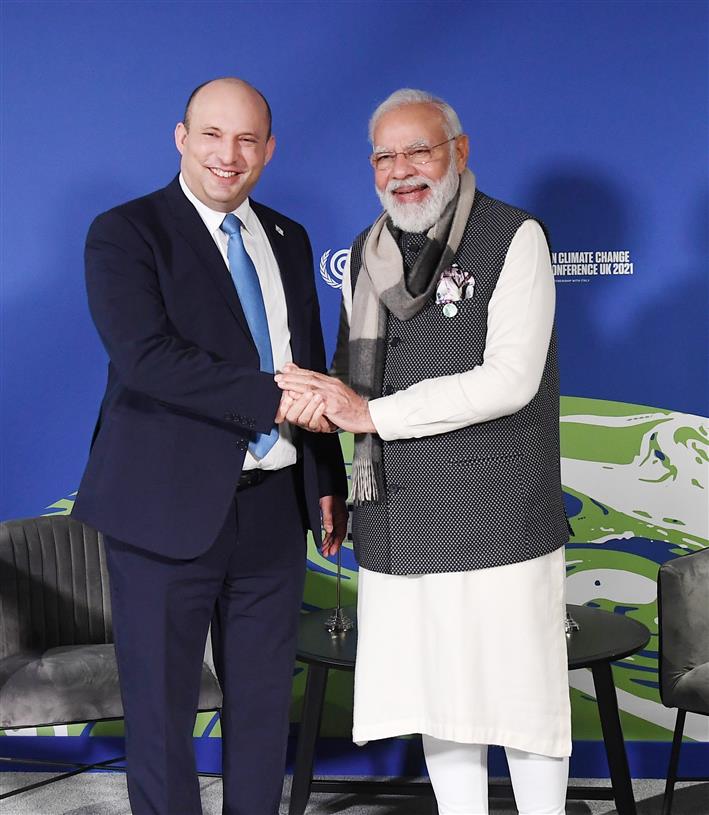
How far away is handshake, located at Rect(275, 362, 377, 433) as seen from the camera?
7.66 ft

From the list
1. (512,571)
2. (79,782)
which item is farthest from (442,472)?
(79,782)

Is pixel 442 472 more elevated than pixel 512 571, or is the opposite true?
pixel 442 472

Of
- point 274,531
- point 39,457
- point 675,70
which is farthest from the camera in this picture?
point 39,457

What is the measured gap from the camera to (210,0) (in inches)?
143

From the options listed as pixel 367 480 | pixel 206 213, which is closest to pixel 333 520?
pixel 367 480

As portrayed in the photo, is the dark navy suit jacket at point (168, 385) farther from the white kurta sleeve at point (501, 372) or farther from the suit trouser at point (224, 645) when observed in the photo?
the white kurta sleeve at point (501, 372)

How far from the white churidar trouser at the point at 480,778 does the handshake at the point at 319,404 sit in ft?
2.37

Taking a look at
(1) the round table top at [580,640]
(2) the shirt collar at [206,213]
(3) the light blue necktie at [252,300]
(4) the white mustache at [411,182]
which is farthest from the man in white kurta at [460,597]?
(1) the round table top at [580,640]

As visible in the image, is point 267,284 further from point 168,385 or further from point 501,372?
point 501,372

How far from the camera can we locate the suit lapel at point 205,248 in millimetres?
2400

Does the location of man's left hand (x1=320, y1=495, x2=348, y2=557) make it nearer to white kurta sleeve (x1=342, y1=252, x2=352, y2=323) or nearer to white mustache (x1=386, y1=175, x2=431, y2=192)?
white kurta sleeve (x1=342, y1=252, x2=352, y2=323)

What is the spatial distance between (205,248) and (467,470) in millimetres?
735

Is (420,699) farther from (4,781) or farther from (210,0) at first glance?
(210,0)

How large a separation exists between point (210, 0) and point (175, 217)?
1517 millimetres
